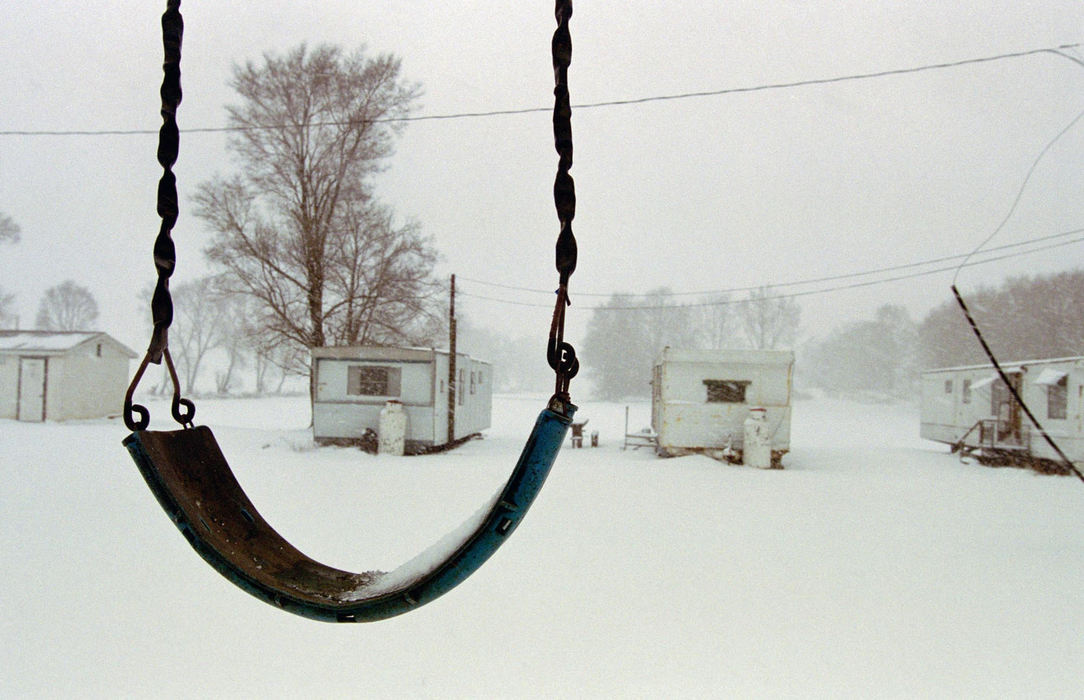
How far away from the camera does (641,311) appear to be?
33562 mm

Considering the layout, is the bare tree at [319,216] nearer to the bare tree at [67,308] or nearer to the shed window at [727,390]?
the shed window at [727,390]

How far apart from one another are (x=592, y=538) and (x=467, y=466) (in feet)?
16.0

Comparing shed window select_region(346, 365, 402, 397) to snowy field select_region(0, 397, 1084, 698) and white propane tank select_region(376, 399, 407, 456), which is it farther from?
snowy field select_region(0, 397, 1084, 698)

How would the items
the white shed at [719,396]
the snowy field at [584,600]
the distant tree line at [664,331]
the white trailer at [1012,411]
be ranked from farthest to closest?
the distant tree line at [664,331], the white shed at [719,396], the white trailer at [1012,411], the snowy field at [584,600]

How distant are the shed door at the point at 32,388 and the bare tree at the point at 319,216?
4.92 metres

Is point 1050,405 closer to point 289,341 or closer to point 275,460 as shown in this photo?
point 275,460

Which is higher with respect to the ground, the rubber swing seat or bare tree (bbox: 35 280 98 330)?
bare tree (bbox: 35 280 98 330)

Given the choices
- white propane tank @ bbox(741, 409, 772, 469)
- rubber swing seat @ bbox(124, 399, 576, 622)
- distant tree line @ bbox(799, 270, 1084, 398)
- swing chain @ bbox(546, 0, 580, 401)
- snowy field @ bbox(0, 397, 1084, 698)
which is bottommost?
snowy field @ bbox(0, 397, 1084, 698)

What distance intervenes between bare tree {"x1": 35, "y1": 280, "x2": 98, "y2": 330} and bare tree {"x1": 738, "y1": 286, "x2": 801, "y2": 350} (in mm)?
32573

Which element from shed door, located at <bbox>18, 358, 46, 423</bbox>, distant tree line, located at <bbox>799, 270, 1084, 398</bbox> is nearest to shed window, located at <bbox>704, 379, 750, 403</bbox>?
distant tree line, located at <bbox>799, 270, 1084, 398</bbox>

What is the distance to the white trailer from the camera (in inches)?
458

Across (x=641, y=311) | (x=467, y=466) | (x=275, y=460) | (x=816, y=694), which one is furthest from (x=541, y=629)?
(x=641, y=311)

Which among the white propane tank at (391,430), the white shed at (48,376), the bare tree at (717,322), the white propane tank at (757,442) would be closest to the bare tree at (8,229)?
the white shed at (48,376)

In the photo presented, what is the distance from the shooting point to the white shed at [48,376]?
14766 millimetres
